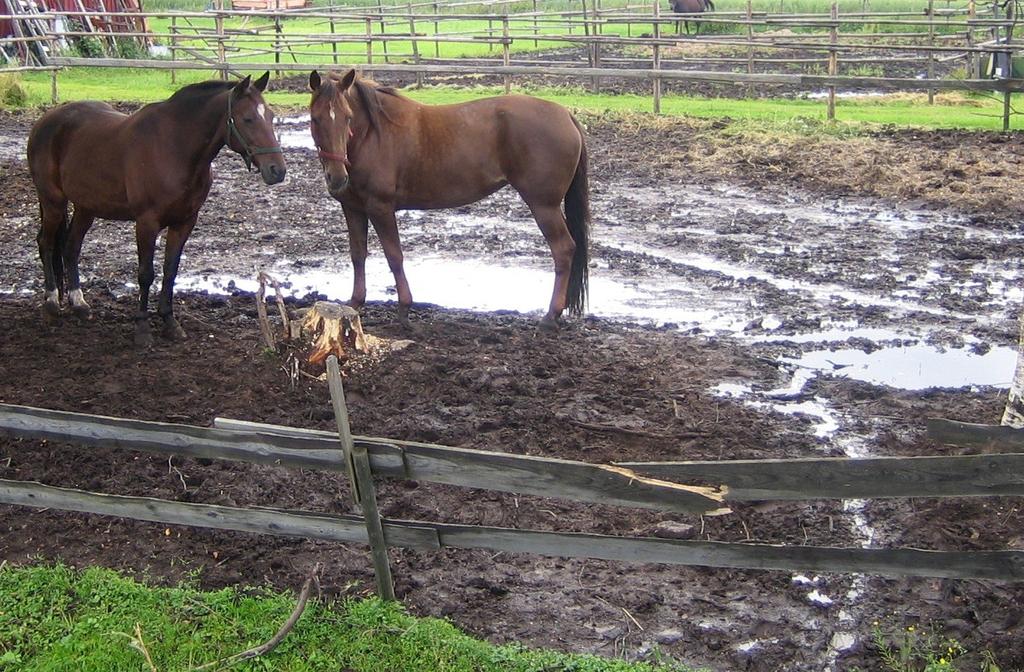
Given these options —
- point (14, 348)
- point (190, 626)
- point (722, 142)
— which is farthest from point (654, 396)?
point (722, 142)

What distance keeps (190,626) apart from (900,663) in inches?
120

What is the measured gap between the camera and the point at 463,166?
27.9ft

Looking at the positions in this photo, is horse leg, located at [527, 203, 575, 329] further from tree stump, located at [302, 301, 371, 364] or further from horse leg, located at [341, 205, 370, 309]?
tree stump, located at [302, 301, 371, 364]

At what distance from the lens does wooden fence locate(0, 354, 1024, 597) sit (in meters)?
3.96

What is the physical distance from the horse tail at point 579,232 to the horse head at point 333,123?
1.92 m

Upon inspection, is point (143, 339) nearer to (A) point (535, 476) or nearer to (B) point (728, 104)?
(A) point (535, 476)

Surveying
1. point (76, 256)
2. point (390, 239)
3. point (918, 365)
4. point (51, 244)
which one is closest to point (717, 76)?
point (390, 239)

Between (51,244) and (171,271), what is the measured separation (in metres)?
1.44

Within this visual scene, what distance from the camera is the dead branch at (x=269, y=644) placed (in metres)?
4.27

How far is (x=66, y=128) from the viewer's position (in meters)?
8.16

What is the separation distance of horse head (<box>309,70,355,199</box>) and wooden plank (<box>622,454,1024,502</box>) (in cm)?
442

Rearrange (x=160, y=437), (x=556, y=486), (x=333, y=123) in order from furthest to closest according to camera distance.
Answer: (x=333, y=123), (x=160, y=437), (x=556, y=486)

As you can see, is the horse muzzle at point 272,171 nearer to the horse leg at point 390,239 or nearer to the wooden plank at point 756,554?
the horse leg at point 390,239

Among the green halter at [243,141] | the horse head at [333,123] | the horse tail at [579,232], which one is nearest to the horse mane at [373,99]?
the horse head at [333,123]
